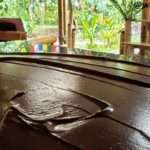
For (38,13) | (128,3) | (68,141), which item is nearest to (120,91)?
(68,141)

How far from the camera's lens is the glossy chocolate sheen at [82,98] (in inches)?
36.2

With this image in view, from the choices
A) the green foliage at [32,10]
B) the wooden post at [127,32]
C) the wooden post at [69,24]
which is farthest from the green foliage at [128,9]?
the green foliage at [32,10]

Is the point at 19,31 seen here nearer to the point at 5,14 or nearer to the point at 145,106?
the point at 5,14

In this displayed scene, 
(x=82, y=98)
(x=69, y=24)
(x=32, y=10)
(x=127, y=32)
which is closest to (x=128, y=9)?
(x=127, y=32)

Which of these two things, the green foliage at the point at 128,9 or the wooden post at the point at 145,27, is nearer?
the wooden post at the point at 145,27

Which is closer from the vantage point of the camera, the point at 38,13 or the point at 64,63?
the point at 64,63

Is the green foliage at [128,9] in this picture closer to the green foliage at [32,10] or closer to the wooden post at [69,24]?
the wooden post at [69,24]

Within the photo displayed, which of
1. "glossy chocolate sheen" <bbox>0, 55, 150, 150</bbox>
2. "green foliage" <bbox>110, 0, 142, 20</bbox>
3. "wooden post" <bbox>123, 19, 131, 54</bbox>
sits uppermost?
"green foliage" <bbox>110, 0, 142, 20</bbox>

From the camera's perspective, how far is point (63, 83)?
1.52m

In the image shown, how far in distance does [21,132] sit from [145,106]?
463 mm

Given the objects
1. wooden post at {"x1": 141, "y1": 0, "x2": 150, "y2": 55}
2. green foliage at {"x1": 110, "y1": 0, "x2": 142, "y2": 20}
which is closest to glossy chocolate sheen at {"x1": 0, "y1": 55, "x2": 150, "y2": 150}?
wooden post at {"x1": 141, "y1": 0, "x2": 150, "y2": 55}

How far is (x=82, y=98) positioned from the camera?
4.26ft

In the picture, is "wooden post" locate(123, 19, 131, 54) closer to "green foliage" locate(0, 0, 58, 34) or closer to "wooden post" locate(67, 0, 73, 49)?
"wooden post" locate(67, 0, 73, 49)

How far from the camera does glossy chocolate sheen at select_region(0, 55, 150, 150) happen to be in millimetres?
919
